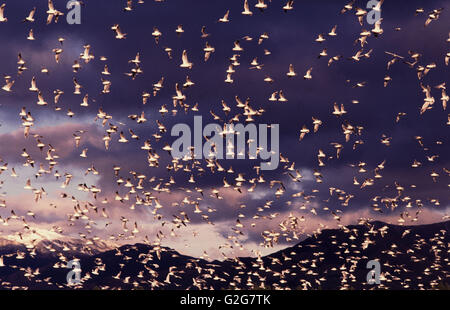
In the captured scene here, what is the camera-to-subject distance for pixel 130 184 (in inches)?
5098
